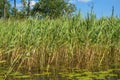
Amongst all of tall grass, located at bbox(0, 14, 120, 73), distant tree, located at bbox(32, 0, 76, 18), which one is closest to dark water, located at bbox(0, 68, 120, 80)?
tall grass, located at bbox(0, 14, 120, 73)

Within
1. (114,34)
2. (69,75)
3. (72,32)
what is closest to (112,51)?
(114,34)

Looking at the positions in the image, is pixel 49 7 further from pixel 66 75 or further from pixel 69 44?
pixel 66 75

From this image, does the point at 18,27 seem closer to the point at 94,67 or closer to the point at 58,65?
the point at 58,65

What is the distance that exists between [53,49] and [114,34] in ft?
7.26

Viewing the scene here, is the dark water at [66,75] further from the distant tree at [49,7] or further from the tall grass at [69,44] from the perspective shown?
the distant tree at [49,7]

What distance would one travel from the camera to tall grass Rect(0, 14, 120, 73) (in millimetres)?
11125

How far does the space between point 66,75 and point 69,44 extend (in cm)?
170

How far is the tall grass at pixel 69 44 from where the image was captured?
11.1 meters

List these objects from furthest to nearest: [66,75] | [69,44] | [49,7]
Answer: [49,7] < [69,44] < [66,75]

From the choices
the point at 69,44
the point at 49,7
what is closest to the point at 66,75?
the point at 69,44

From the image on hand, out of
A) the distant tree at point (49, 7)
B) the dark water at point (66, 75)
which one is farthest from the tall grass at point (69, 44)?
the distant tree at point (49, 7)

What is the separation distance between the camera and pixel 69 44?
37.0ft

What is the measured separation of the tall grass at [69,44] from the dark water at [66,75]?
55 centimetres

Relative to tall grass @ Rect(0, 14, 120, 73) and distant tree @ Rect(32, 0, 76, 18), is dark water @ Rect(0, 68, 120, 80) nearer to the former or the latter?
tall grass @ Rect(0, 14, 120, 73)
